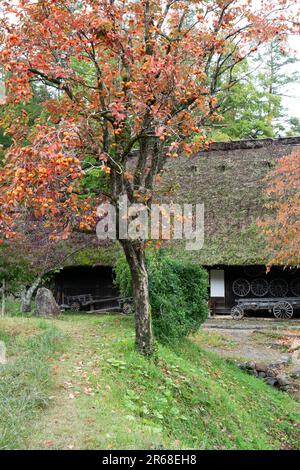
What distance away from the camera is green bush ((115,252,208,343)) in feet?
34.2

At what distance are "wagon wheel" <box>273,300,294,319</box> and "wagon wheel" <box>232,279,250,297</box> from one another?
143cm

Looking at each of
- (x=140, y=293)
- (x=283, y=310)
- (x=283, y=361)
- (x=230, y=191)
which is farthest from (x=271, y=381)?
(x=230, y=191)

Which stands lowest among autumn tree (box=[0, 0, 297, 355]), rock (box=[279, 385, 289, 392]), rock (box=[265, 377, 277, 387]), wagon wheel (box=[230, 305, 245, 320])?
rock (box=[279, 385, 289, 392])

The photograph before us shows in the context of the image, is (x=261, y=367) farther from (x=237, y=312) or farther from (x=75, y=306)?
(x=75, y=306)

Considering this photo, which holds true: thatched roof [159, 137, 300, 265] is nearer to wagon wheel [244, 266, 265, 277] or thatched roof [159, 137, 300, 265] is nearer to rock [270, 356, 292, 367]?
wagon wheel [244, 266, 265, 277]

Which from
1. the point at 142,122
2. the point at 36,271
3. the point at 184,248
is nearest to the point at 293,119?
the point at 184,248

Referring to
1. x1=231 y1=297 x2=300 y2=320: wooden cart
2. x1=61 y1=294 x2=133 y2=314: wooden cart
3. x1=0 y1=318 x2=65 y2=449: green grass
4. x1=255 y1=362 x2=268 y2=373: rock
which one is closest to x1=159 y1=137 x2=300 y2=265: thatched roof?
x1=231 y1=297 x2=300 y2=320: wooden cart

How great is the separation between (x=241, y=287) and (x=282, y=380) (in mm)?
9278

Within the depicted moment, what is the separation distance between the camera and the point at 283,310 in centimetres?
1884

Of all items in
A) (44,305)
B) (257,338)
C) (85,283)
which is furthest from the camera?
(85,283)

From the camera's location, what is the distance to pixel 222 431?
23.3ft

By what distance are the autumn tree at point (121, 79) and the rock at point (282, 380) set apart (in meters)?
4.24

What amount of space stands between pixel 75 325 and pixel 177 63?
21.0 ft

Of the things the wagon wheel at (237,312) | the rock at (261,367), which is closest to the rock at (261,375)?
the rock at (261,367)
